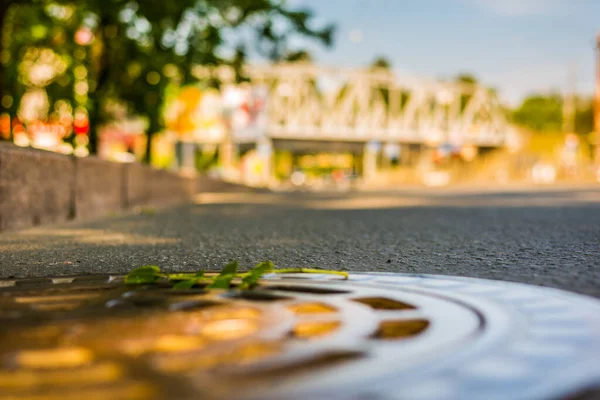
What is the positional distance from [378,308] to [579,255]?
2521mm

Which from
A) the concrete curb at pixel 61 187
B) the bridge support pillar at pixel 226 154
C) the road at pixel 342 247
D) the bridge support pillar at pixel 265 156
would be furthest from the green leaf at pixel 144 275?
the bridge support pillar at pixel 226 154

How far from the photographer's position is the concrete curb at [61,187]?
25.9 feet

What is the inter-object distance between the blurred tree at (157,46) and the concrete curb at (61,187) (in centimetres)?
379

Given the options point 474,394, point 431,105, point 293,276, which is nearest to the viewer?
point 474,394

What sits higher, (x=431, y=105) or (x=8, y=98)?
(x=431, y=105)

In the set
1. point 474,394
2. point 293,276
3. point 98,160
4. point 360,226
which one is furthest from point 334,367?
point 98,160

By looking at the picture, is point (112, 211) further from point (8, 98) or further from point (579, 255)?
point (8, 98)

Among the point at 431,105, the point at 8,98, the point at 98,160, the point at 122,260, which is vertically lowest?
the point at 122,260

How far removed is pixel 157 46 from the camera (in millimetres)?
19922

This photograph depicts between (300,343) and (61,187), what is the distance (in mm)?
7875

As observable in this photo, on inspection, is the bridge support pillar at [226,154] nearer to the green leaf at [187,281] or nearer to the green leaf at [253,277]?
the green leaf at [187,281]

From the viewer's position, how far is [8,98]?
22.6 m

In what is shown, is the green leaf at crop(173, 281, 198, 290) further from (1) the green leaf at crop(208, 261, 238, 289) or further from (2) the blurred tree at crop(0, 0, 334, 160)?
(2) the blurred tree at crop(0, 0, 334, 160)

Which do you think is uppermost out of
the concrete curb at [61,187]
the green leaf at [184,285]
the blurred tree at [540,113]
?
the blurred tree at [540,113]
